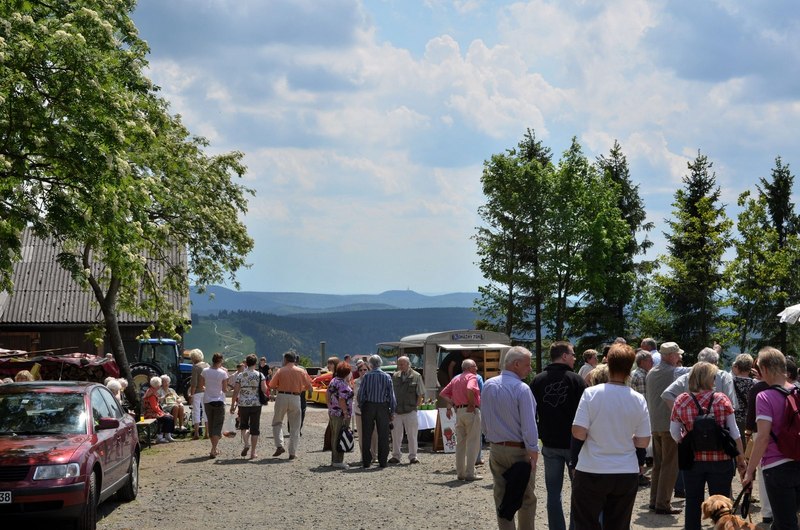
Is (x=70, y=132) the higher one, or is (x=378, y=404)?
(x=70, y=132)

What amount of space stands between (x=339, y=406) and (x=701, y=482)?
902 centimetres

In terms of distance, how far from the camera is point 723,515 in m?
7.16

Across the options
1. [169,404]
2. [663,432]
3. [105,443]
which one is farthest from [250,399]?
[663,432]

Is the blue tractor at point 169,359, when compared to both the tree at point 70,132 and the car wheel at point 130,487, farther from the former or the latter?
the car wheel at point 130,487

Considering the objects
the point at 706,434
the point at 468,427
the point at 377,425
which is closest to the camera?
the point at 706,434

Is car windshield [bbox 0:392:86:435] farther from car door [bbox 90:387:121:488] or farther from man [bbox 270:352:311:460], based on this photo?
man [bbox 270:352:311:460]

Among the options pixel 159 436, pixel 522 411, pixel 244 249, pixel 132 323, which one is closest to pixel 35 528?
pixel 522 411

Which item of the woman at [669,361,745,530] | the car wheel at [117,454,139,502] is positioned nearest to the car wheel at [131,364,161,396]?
the car wheel at [117,454,139,502]

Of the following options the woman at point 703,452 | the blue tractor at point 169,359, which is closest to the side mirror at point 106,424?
the woman at point 703,452

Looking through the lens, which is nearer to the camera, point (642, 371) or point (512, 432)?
point (512, 432)

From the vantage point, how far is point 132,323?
4247cm

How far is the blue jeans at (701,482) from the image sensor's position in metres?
8.46

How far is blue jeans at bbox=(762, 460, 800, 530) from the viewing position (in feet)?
23.5

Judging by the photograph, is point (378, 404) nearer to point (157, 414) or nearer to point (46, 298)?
point (157, 414)
